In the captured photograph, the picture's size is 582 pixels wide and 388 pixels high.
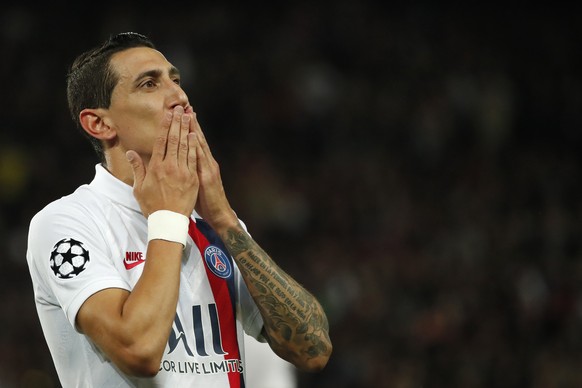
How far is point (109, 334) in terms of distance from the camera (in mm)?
2896

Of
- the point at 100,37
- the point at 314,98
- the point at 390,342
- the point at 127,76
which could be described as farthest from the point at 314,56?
the point at 127,76

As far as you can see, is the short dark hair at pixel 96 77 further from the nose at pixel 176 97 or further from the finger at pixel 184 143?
the finger at pixel 184 143

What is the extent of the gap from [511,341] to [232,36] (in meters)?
6.36

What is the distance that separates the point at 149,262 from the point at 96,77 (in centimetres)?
79

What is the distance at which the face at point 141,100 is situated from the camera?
133 inches

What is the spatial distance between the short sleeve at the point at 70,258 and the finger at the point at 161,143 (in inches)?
11.0

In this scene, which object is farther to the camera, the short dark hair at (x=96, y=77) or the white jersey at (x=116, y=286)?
the short dark hair at (x=96, y=77)

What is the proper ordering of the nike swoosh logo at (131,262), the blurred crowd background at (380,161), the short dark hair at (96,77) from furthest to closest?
the blurred crowd background at (380,161)
the short dark hair at (96,77)
the nike swoosh logo at (131,262)

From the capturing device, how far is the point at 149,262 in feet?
9.89

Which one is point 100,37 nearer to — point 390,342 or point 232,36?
point 232,36

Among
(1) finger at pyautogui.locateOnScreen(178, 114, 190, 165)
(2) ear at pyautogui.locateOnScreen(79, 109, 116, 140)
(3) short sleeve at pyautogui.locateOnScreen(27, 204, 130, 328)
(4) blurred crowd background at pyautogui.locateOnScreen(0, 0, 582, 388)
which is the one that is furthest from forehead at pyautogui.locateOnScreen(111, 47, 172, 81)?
(4) blurred crowd background at pyautogui.locateOnScreen(0, 0, 582, 388)

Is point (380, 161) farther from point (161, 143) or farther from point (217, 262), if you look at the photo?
point (161, 143)

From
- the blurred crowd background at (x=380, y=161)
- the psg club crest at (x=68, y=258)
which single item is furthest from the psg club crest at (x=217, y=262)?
the blurred crowd background at (x=380, y=161)

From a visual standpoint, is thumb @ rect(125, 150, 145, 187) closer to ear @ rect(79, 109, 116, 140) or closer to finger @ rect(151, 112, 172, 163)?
finger @ rect(151, 112, 172, 163)
